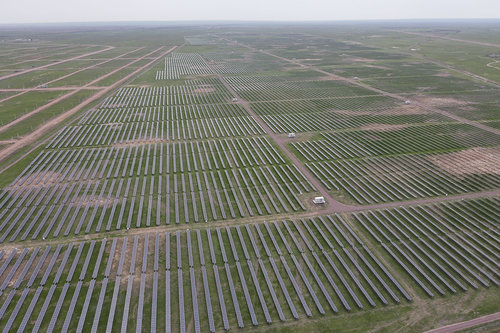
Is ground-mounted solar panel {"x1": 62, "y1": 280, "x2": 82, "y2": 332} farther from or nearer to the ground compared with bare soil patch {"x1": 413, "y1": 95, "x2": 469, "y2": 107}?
nearer to the ground

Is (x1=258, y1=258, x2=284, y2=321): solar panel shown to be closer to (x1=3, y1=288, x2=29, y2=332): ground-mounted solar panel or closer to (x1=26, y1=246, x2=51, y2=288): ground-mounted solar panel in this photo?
(x1=3, y1=288, x2=29, y2=332): ground-mounted solar panel

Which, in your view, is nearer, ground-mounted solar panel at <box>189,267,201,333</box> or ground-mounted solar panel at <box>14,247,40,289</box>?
ground-mounted solar panel at <box>189,267,201,333</box>

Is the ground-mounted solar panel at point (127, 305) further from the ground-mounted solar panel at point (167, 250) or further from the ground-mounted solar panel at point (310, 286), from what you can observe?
the ground-mounted solar panel at point (310, 286)

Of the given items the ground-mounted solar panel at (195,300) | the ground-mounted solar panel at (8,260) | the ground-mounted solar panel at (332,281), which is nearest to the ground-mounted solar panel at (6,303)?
the ground-mounted solar panel at (8,260)

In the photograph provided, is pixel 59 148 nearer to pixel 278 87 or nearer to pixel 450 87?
pixel 278 87

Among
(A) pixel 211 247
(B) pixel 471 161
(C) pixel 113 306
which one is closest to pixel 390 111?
(B) pixel 471 161

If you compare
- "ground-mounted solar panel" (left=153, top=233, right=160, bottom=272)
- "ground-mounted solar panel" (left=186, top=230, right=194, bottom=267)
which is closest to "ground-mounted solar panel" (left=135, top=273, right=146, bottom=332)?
"ground-mounted solar panel" (left=153, top=233, right=160, bottom=272)

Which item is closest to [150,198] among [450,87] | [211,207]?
[211,207]

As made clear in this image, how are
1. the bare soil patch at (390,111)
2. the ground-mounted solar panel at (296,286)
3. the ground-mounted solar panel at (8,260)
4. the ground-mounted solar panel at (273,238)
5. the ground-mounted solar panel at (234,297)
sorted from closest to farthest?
the ground-mounted solar panel at (234,297)
the ground-mounted solar panel at (296,286)
the ground-mounted solar panel at (8,260)
the ground-mounted solar panel at (273,238)
the bare soil patch at (390,111)
